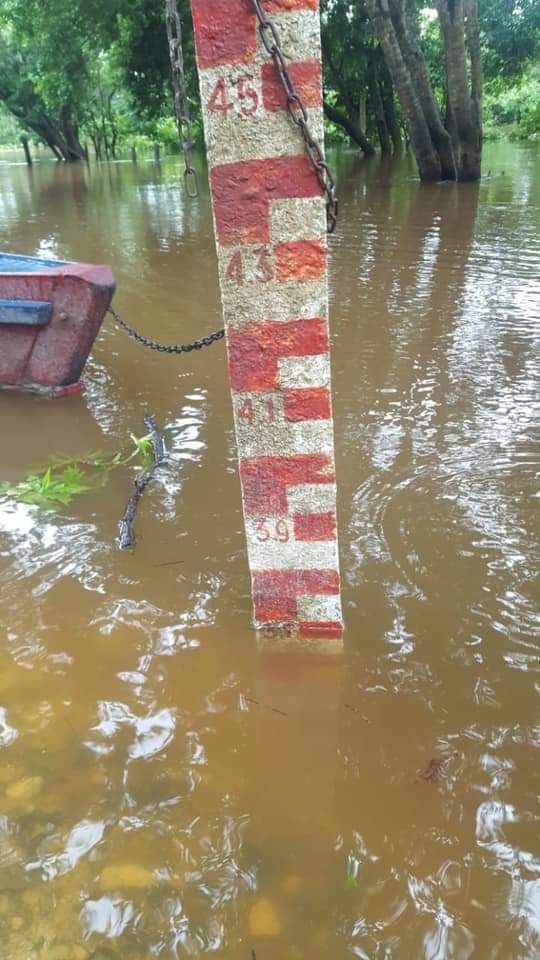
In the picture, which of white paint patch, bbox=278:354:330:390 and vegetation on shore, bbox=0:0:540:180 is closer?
white paint patch, bbox=278:354:330:390

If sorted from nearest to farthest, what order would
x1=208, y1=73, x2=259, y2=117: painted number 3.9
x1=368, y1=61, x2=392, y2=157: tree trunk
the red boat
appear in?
x1=208, y1=73, x2=259, y2=117: painted number 3.9 → the red boat → x1=368, y1=61, x2=392, y2=157: tree trunk

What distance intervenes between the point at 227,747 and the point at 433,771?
0.74 metres

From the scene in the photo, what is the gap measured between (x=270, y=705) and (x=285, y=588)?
47 centimetres

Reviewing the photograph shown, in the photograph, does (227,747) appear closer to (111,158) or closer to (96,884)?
(96,884)

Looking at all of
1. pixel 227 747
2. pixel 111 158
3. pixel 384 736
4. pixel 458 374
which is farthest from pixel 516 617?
pixel 111 158

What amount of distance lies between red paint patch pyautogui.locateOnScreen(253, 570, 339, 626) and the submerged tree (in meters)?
15.7

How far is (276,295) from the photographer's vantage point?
7.68 feet

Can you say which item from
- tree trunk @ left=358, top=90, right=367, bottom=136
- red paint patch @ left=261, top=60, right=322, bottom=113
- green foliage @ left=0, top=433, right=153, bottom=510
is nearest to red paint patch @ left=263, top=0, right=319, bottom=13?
red paint patch @ left=261, top=60, right=322, bottom=113

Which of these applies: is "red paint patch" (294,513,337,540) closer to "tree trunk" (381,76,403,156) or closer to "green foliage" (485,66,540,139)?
"tree trunk" (381,76,403,156)

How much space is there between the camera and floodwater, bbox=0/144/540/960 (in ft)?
6.59

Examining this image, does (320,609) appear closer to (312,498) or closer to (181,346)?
(312,498)

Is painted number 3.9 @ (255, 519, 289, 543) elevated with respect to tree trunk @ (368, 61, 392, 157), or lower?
lower

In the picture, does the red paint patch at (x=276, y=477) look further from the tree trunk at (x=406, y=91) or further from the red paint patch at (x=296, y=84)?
the tree trunk at (x=406, y=91)

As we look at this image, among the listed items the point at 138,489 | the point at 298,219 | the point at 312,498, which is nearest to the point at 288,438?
the point at 312,498
